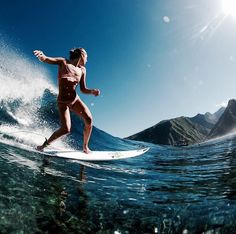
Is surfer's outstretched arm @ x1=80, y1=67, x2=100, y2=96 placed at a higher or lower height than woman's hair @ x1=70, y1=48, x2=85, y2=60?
lower

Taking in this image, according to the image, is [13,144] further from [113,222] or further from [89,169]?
[113,222]

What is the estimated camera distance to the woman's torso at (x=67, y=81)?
8156 millimetres

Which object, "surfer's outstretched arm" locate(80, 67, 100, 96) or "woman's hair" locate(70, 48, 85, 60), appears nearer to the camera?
"woman's hair" locate(70, 48, 85, 60)

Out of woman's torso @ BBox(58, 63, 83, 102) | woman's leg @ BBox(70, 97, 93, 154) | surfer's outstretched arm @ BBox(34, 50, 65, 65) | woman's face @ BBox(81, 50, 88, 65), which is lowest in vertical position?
woman's leg @ BBox(70, 97, 93, 154)

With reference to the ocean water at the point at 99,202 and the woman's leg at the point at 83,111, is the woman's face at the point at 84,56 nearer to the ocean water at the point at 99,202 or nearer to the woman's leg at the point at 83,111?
the woman's leg at the point at 83,111

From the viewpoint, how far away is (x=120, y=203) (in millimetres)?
5109

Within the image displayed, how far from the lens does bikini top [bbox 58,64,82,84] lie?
816cm

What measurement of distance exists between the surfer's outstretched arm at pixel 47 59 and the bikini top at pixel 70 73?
0.24 metres

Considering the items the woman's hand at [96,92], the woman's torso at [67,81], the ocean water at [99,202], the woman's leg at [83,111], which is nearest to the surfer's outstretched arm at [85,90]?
the woman's hand at [96,92]

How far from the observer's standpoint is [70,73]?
27.1 feet

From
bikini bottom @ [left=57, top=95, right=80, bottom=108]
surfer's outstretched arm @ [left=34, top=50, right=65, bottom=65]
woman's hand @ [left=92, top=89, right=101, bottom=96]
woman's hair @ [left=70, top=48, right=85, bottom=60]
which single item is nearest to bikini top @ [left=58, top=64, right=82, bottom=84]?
surfer's outstretched arm @ [left=34, top=50, right=65, bottom=65]

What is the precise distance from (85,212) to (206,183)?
377 cm

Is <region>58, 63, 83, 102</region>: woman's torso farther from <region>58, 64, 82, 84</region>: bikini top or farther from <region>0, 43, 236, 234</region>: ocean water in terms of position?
<region>0, 43, 236, 234</region>: ocean water

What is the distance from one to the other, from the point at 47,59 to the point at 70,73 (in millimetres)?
802
